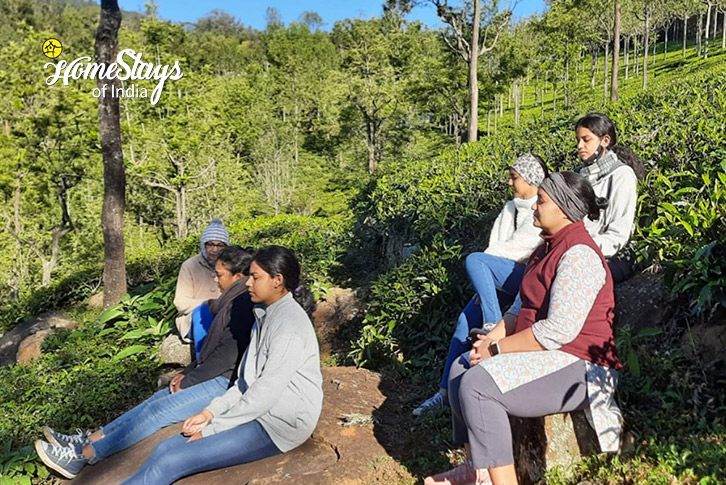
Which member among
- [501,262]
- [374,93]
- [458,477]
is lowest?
[458,477]

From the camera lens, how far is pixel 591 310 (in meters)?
2.61

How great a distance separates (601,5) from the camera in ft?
90.1

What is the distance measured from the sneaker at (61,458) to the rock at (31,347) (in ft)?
16.4

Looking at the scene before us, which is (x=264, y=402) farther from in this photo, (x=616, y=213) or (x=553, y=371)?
(x=616, y=213)

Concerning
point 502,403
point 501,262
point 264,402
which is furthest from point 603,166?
point 264,402

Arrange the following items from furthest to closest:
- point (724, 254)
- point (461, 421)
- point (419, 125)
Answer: point (419, 125) < point (724, 254) < point (461, 421)

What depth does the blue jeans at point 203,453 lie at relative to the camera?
2873 millimetres

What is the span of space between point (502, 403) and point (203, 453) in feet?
5.08

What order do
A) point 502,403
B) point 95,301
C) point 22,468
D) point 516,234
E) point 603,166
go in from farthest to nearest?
1. point 95,301
2. point 516,234
3. point 603,166
4. point 22,468
5. point 502,403

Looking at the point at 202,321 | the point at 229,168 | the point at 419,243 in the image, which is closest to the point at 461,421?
the point at 202,321

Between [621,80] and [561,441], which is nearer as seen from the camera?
[561,441]

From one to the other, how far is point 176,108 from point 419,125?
17.0 m

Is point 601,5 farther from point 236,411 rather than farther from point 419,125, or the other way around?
point 236,411

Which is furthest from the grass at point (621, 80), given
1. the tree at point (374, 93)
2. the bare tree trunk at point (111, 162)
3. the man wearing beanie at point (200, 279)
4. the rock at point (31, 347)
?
the man wearing beanie at point (200, 279)
